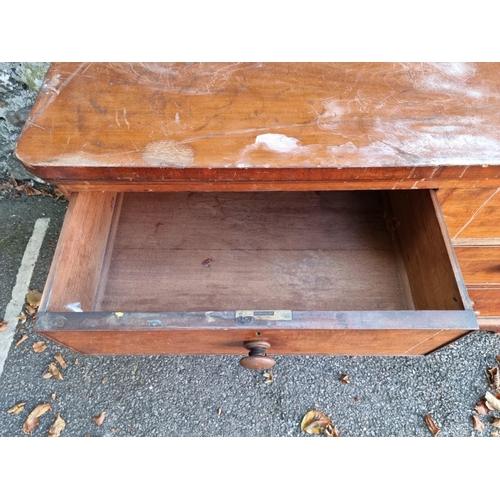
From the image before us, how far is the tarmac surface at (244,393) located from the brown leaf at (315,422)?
0.01 meters

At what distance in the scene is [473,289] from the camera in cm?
134

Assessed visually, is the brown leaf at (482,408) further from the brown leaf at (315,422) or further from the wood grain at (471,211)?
the wood grain at (471,211)

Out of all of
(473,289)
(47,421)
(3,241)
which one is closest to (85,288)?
Result: (47,421)

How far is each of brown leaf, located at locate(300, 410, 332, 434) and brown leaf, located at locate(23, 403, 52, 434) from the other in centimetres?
87

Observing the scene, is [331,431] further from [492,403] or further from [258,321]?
[258,321]

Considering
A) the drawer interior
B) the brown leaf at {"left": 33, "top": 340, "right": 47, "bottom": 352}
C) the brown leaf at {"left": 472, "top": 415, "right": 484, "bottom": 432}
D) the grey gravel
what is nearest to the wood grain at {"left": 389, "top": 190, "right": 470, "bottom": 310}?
the drawer interior

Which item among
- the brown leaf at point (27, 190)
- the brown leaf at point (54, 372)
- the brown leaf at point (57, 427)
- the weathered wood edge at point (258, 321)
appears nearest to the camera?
the weathered wood edge at point (258, 321)

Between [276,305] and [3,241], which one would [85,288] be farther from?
[3,241]

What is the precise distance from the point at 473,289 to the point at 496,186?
55cm

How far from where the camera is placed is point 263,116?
909 mm

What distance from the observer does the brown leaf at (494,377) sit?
4.72 ft

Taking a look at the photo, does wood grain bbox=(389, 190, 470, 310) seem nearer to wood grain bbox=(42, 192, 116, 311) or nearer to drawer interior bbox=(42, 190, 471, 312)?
drawer interior bbox=(42, 190, 471, 312)

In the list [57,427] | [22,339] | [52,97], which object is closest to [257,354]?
[52,97]

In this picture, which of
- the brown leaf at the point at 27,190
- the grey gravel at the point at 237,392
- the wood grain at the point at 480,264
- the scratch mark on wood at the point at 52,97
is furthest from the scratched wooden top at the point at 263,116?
the brown leaf at the point at 27,190
